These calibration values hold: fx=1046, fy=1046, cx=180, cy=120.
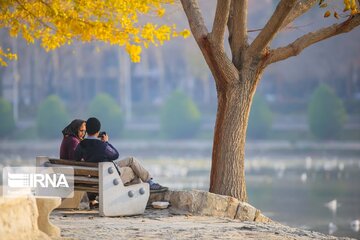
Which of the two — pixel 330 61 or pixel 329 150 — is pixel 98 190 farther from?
pixel 330 61

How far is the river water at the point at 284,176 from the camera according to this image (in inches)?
997

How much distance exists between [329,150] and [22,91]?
2486 centimetres

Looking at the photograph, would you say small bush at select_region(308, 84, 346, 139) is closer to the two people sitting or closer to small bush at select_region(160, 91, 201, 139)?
small bush at select_region(160, 91, 201, 139)

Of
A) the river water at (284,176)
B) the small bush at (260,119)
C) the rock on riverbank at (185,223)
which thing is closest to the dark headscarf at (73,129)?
the rock on riverbank at (185,223)

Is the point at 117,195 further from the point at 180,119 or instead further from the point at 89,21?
the point at 180,119

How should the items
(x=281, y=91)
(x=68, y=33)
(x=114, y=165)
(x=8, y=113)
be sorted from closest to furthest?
(x=114, y=165), (x=68, y=33), (x=8, y=113), (x=281, y=91)

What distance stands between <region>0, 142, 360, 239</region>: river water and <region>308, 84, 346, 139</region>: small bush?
6.43ft

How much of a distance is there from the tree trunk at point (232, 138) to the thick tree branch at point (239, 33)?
316 millimetres

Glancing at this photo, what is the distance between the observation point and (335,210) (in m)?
26.2

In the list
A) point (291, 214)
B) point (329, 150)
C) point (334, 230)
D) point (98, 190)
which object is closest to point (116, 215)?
point (98, 190)

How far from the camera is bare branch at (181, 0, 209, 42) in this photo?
1217cm

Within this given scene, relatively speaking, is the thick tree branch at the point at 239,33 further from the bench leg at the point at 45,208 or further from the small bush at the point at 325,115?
the small bush at the point at 325,115

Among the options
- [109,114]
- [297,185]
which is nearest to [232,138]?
[297,185]

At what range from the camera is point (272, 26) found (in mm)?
11953
